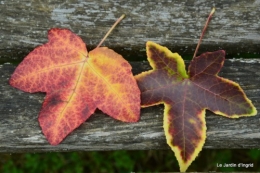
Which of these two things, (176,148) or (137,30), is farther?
(137,30)

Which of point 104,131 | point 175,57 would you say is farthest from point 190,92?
point 104,131

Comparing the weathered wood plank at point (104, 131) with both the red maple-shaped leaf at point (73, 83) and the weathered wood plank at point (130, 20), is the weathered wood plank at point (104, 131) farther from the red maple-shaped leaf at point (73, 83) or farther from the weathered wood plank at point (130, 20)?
the weathered wood plank at point (130, 20)

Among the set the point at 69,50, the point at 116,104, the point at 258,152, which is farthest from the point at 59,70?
the point at 258,152

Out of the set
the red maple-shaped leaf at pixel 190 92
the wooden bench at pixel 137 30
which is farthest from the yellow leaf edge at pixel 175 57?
the wooden bench at pixel 137 30

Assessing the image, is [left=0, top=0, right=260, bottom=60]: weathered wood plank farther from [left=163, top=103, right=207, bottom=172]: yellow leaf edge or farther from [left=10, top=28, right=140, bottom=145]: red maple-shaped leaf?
[left=163, top=103, right=207, bottom=172]: yellow leaf edge

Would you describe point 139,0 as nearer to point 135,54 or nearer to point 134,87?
point 135,54

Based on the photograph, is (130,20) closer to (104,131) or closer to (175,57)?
(175,57)
